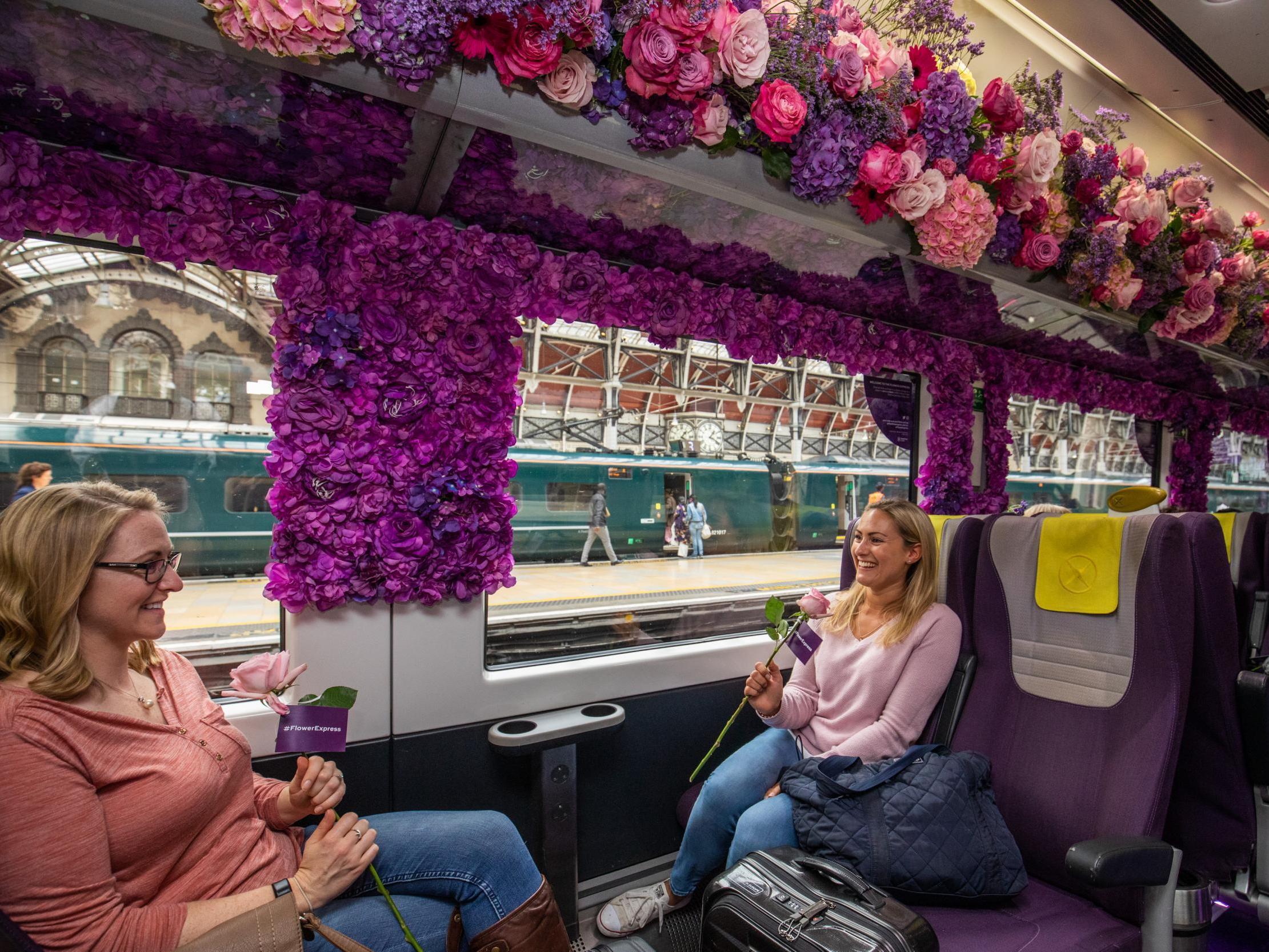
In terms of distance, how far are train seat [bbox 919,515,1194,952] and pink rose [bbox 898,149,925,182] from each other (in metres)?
1.16

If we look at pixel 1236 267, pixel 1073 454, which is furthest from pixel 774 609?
pixel 1073 454

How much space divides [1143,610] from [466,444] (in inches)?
80.7

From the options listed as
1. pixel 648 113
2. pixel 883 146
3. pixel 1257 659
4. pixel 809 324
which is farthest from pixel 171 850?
pixel 1257 659

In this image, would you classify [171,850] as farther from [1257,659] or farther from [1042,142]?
[1257,659]

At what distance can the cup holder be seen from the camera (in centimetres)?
239

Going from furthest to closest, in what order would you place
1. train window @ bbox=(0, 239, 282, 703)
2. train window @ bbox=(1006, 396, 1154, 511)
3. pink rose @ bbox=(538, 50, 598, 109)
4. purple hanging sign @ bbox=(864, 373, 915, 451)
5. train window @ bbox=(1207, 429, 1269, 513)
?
train window @ bbox=(1207, 429, 1269, 513), train window @ bbox=(1006, 396, 1154, 511), purple hanging sign @ bbox=(864, 373, 915, 451), train window @ bbox=(0, 239, 282, 703), pink rose @ bbox=(538, 50, 598, 109)

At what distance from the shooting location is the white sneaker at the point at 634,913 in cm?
237

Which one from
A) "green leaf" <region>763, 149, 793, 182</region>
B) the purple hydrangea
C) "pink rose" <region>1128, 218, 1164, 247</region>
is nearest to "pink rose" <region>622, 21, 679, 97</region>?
"green leaf" <region>763, 149, 793, 182</region>

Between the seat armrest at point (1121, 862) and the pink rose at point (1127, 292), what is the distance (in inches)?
95.2

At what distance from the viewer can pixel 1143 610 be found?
5.97 ft

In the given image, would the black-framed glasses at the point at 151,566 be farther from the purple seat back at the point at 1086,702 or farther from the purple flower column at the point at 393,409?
the purple seat back at the point at 1086,702

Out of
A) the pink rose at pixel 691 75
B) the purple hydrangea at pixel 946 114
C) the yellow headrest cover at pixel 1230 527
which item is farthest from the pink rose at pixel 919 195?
the yellow headrest cover at pixel 1230 527

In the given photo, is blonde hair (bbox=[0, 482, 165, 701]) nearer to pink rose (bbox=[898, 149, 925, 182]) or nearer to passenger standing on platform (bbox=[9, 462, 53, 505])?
passenger standing on platform (bbox=[9, 462, 53, 505])

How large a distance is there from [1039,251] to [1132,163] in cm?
88
